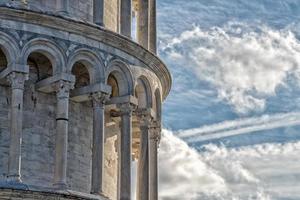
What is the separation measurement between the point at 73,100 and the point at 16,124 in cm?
281

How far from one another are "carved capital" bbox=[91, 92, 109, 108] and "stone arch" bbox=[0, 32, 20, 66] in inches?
101

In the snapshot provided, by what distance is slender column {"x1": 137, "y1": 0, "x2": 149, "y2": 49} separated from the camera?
30.4m

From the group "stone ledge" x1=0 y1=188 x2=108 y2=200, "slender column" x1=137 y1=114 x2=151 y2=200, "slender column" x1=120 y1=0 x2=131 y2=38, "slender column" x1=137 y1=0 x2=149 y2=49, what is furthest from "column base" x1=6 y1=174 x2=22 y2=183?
"slender column" x1=137 y1=0 x2=149 y2=49

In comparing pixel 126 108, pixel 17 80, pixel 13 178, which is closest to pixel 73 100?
pixel 126 108

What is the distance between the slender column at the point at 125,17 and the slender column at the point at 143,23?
62.8 inches

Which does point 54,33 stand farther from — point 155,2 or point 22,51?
point 155,2

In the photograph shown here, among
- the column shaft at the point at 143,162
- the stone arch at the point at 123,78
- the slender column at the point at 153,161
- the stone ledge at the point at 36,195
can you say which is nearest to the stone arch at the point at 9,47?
the stone arch at the point at 123,78

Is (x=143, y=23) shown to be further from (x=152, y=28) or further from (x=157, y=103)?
(x=157, y=103)

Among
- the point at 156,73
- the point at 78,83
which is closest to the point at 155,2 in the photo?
the point at 156,73

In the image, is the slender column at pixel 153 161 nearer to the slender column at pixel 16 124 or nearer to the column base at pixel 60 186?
the column base at pixel 60 186

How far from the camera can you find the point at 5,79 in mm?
25547

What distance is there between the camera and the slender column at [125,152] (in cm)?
2684

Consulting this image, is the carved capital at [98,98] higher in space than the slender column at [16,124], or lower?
higher

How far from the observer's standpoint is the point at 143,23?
3064 centimetres
